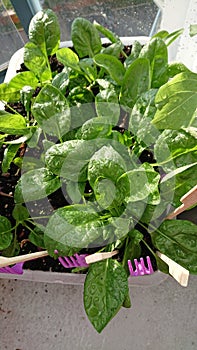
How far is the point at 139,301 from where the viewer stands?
591 millimetres

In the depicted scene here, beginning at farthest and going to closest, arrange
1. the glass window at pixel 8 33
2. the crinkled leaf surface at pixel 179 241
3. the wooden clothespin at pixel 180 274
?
the glass window at pixel 8 33
the crinkled leaf surface at pixel 179 241
the wooden clothespin at pixel 180 274

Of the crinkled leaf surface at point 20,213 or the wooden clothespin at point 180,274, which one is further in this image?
the crinkled leaf surface at point 20,213

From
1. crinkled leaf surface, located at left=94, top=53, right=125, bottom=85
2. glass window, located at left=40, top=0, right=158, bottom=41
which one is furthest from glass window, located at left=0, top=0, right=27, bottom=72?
crinkled leaf surface, located at left=94, top=53, right=125, bottom=85

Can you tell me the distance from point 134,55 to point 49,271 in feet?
0.95

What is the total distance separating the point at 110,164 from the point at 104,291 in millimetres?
138

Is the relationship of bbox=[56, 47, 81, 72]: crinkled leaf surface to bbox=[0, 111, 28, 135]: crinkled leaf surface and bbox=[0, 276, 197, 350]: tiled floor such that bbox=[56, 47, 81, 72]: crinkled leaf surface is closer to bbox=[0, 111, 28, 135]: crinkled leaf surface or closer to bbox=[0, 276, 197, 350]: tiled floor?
bbox=[0, 111, 28, 135]: crinkled leaf surface

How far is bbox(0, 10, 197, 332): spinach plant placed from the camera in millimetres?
433

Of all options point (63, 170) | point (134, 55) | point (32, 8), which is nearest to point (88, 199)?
point (63, 170)

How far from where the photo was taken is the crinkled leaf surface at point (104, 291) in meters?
0.44

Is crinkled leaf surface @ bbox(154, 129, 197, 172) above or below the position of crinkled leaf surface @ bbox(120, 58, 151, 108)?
below

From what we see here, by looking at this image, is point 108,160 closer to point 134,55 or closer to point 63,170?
point 63,170

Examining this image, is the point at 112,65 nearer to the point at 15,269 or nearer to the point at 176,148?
the point at 176,148

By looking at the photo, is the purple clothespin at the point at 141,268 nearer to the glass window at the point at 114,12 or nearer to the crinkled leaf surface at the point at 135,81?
the crinkled leaf surface at the point at 135,81

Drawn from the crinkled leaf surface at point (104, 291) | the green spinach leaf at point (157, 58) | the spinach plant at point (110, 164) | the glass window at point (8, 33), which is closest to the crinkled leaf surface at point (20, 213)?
the spinach plant at point (110, 164)
